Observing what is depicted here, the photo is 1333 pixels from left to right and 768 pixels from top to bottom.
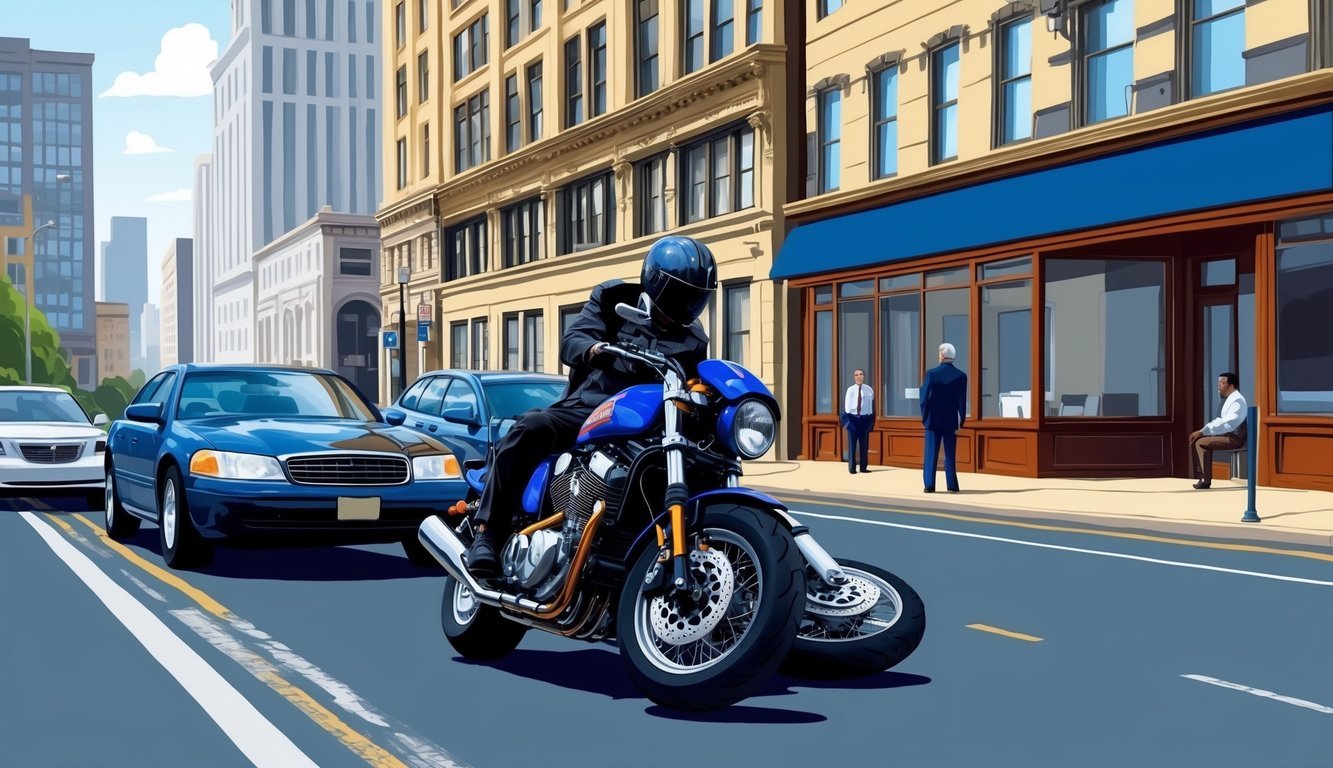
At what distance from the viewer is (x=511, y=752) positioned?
5.42m

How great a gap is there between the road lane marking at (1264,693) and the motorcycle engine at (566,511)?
2839 millimetres

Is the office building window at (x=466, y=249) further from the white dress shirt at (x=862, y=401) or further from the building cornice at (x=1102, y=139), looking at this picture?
the white dress shirt at (x=862, y=401)

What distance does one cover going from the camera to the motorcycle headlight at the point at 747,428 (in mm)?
5715

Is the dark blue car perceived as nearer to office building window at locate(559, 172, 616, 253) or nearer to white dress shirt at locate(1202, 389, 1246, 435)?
white dress shirt at locate(1202, 389, 1246, 435)

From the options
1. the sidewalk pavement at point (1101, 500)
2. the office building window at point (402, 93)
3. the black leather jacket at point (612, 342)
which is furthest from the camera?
the office building window at point (402, 93)

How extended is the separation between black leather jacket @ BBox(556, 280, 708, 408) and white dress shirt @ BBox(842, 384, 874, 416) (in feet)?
56.0

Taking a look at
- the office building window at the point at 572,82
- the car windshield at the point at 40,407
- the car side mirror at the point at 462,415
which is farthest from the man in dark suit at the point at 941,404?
the office building window at the point at 572,82

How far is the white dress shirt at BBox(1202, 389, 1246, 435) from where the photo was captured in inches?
726

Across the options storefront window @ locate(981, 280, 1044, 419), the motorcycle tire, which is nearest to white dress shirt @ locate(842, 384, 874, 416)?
storefront window @ locate(981, 280, 1044, 419)

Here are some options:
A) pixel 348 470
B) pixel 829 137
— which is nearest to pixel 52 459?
pixel 348 470

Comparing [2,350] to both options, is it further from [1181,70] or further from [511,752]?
A: [511,752]

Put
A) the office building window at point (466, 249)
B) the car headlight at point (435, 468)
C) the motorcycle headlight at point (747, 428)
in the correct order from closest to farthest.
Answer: the motorcycle headlight at point (747, 428), the car headlight at point (435, 468), the office building window at point (466, 249)

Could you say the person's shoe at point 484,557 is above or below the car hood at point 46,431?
below

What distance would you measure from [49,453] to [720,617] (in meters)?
13.0
